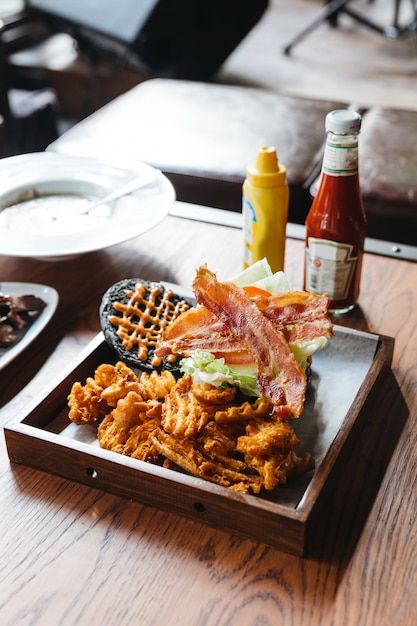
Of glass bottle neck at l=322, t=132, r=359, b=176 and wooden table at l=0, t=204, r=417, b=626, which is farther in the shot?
glass bottle neck at l=322, t=132, r=359, b=176

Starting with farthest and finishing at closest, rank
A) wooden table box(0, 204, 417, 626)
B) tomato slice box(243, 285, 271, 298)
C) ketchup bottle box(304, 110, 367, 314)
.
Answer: ketchup bottle box(304, 110, 367, 314) < tomato slice box(243, 285, 271, 298) < wooden table box(0, 204, 417, 626)

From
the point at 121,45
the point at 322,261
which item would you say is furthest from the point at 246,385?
the point at 121,45

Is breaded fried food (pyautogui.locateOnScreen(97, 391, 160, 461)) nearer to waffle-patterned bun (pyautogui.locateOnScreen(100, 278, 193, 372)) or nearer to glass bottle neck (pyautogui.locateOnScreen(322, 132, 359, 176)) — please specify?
waffle-patterned bun (pyautogui.locateOnScreen(100, 278, 193, 372))

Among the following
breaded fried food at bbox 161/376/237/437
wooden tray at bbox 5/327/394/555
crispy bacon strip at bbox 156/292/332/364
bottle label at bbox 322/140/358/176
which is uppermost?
bottle label at bbox 322/140/358/176

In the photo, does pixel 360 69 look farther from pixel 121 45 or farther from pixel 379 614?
pixel 379 614

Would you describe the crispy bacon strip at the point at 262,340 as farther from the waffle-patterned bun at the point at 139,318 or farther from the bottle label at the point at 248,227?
the bottle label at the point at 248,227

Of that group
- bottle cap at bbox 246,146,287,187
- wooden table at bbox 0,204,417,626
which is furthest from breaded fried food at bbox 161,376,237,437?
bottle cap at bbox 246,146,287,187

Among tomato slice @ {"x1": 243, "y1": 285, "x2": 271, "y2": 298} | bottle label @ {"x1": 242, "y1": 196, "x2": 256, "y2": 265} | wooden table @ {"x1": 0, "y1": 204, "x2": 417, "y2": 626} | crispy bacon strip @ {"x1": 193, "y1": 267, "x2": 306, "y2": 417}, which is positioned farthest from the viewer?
bottle label @ {"x1": 242, "y1": 196, "x2": 256, "y2": 265}
